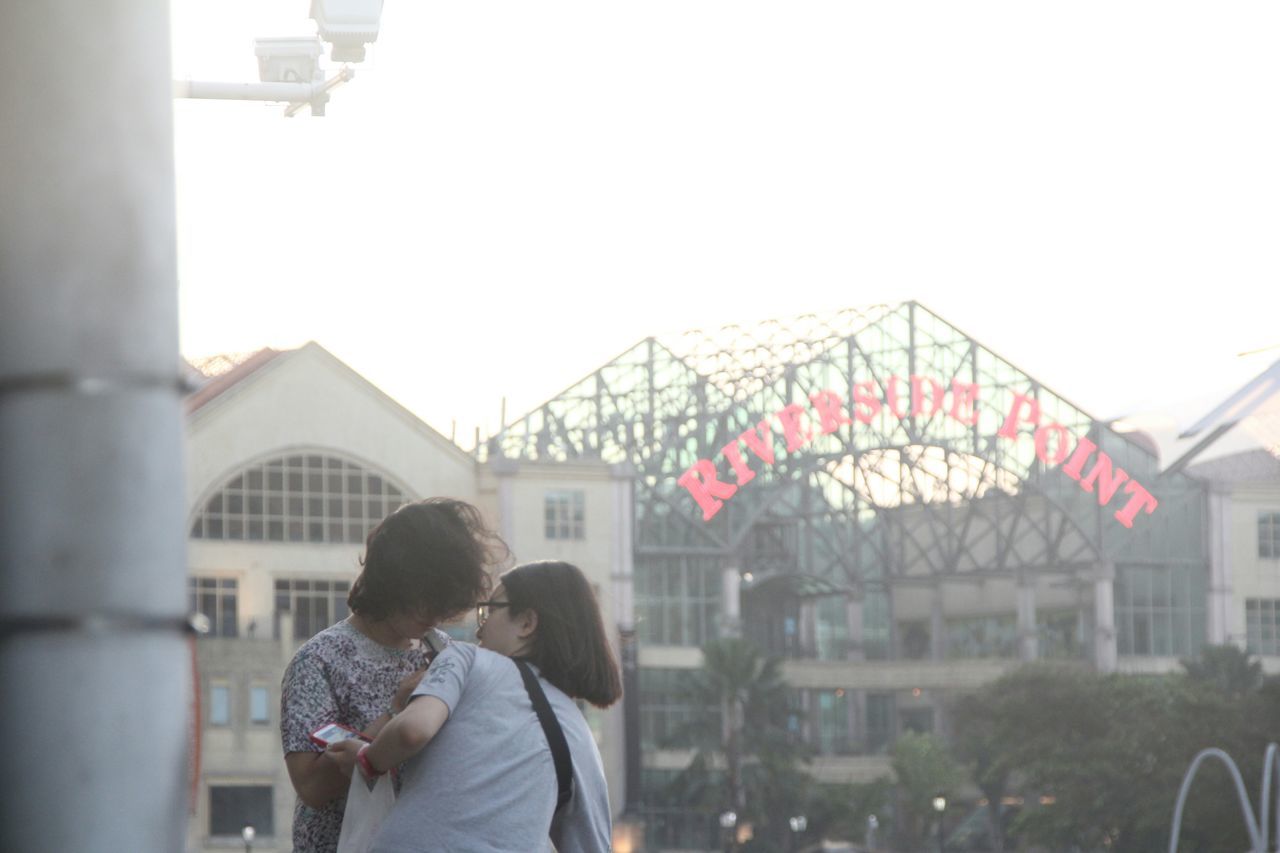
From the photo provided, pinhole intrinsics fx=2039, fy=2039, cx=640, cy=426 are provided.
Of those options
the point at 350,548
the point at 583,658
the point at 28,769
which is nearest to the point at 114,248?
the point at 28,769

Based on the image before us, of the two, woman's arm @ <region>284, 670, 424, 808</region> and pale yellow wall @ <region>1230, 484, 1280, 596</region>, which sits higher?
woman's arm @ <region>284, 670, 424, 808</region>

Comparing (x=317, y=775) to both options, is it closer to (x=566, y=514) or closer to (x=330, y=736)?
(x=330, y=736)

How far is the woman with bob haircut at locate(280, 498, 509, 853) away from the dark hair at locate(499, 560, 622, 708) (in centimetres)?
18

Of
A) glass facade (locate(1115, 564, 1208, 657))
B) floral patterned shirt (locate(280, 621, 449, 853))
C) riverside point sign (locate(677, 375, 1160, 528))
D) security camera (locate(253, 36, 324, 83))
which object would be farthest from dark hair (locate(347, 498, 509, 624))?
glass facade (locate(1115, 564, 1208, 657))

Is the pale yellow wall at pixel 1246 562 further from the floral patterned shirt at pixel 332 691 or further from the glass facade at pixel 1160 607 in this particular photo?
the floral patterned shirt at pixel 332 691

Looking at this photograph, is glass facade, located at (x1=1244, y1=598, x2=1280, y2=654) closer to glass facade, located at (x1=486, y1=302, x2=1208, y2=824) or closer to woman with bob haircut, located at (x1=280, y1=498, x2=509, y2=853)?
glass facade, located at (x1=486, y1=302, x2=1208, y2=824)

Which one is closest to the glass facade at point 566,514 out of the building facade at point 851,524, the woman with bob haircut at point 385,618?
the building facade at point 851,524

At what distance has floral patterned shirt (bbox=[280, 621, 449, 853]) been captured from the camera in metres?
4.70

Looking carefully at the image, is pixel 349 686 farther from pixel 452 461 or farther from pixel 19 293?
pixel 452 461

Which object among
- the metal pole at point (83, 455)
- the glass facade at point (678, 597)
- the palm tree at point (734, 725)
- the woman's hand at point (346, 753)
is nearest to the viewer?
the metal pole at point (83, 455)

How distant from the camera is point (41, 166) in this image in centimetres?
210

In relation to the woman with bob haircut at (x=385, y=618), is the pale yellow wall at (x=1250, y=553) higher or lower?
lower

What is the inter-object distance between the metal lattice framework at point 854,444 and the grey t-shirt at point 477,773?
62.9 m

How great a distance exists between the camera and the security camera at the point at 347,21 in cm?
1001
